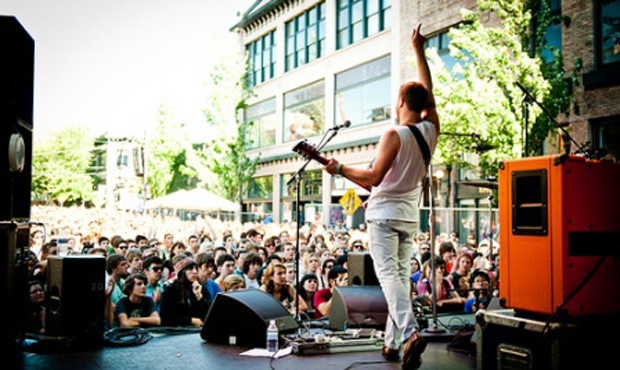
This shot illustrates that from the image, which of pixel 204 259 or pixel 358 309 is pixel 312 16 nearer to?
pixel 204 259

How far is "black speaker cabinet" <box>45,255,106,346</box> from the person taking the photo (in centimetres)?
460

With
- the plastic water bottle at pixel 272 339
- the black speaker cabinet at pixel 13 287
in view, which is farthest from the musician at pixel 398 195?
the black speaker cabinet at pixel 13 287

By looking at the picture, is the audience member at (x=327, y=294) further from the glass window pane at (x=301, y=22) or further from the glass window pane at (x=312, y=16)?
the glass window pane at (x=301, y=22)

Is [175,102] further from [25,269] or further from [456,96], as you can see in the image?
[25,269]

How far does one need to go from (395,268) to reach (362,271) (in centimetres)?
215

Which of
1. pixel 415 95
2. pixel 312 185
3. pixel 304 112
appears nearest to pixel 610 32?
pixel 415 95

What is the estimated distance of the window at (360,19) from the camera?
2244 cm

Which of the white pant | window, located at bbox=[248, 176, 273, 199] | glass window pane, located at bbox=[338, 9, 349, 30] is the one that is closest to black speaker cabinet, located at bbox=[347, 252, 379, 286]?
the white pant

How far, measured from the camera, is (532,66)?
42.1ft

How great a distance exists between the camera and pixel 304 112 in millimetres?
27672

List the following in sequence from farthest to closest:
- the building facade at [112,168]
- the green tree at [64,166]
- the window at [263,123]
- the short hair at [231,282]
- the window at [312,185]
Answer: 1. the building facade at [112,168]
2. the green tree at [64,166]
3. the window at [263,123]
4. the window at [312,185]
5. the short hair at [231,282]

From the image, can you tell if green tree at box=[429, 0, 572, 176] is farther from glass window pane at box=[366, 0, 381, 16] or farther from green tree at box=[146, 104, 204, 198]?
green tree at box=[146, 104, 204, 198]

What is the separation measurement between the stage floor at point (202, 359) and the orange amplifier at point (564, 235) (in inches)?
39.4

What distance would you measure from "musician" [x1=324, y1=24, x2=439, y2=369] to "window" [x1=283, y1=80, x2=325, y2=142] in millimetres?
22041
